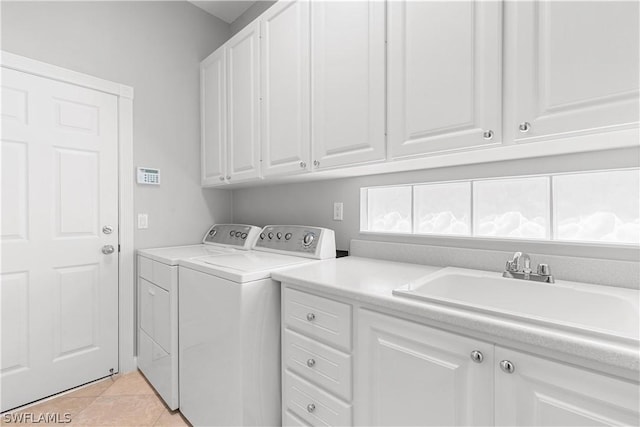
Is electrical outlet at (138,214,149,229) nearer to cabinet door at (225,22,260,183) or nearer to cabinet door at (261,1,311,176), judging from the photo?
cabinet door at (225,22,260,183)

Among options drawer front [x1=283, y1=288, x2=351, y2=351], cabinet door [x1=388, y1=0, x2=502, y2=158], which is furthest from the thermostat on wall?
cabinet door [x1=388, y1=0, x2=502, y2=158]

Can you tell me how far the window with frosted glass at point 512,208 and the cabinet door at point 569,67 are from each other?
0.47m

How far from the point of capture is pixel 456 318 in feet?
2.92

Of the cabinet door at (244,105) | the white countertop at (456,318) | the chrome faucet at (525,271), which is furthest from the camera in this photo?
the cabinet door at (244,105)

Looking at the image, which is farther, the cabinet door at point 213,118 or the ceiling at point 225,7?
the ceiling at point 225,7

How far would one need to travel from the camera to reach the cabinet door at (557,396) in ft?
2.26

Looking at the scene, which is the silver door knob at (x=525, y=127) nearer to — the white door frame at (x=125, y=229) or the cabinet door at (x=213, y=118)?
the cabinet door at (x=213, y=118)

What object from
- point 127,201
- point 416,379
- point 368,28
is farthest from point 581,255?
point 127,201

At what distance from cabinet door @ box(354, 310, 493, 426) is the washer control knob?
0.78 meters

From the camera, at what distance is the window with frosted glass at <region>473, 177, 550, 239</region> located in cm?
138

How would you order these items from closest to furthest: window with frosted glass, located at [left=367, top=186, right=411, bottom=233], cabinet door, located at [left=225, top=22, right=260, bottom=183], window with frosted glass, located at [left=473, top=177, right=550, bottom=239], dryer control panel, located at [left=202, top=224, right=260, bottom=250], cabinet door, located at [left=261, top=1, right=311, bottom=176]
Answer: window with frosted glass, located at [left=473, top=177, right=550, bottom=239] < cabinet door, located at [left=261, top=1, right=311, bottom=176] < window with frosted glass, located at [left=367, top=186, right=411, bottom=233] < cabinet door, located at [left=225, top=22, right=260, bottom=183] < dryer control panel, located at [left=202, top=224, right=260, bottom=250]

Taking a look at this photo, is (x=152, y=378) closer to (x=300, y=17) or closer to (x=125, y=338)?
(x=125, y=338)

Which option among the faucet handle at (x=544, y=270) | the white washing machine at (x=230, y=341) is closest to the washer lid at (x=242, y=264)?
the white washing machine at (x=230, y=341)

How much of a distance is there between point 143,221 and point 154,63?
48.0 inches
